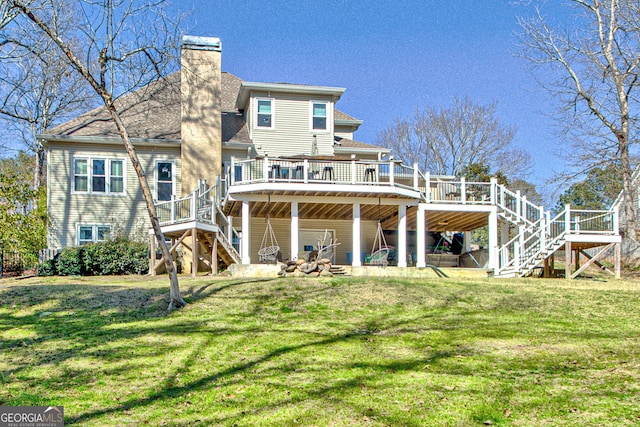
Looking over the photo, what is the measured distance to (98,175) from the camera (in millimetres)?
22750

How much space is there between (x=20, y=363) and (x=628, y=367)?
26.9ft

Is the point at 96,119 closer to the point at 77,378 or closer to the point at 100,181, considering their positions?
the point at 100,181

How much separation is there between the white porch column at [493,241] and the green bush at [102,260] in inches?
450

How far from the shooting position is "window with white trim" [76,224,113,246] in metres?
22.5

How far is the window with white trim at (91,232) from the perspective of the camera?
22.5m

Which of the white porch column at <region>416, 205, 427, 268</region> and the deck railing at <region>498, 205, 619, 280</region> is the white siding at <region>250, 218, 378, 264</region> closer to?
the white porch column at <region>416, 205, 427, 268</region>

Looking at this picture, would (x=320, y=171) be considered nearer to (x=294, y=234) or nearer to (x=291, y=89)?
(x=294, y=234)

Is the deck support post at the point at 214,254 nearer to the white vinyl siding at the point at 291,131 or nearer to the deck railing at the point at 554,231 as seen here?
the white vinyl siding at the point at 291,131

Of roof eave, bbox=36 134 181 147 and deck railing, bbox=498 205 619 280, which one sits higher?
roof eave, bbox=36 134 181 147

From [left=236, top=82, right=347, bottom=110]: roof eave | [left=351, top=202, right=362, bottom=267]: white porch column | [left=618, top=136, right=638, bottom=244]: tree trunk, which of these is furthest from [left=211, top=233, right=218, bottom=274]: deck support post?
[left=618, top=136, right=638, bottom=244]: tree trunk

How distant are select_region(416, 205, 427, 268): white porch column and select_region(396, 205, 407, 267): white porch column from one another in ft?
1.51

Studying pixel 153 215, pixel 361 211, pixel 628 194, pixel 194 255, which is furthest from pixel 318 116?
pixel 153 215

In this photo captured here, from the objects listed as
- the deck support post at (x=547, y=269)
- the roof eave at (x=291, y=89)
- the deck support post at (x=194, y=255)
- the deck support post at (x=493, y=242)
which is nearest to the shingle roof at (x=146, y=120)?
the roof eave at (x=291, y=89)

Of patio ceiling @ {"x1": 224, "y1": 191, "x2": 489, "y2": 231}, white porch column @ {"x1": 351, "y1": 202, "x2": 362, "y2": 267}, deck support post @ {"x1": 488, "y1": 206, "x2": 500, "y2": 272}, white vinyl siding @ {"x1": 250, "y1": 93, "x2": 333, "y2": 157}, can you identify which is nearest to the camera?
white porch column @ {"x1": 351, "y1": 202, "x2": 362, "y2": 267}
